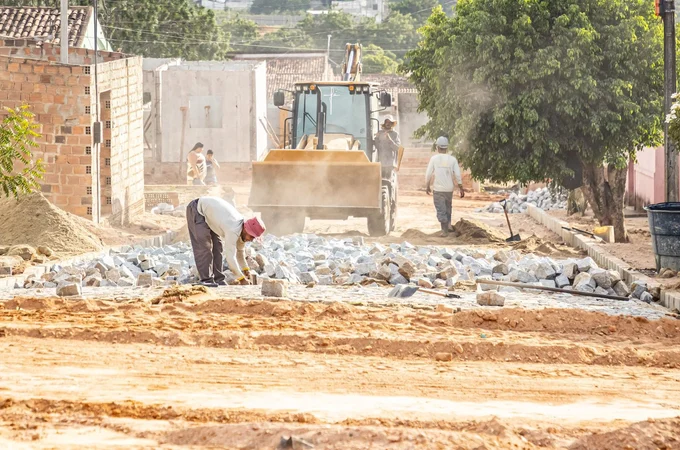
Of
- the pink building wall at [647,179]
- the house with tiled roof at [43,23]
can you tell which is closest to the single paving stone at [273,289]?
the pink building wall at [647,179]

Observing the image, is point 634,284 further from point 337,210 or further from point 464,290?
point 337,210

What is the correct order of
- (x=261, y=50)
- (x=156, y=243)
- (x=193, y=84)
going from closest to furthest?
1. (x=156, y=243)
2. (x=193, y=84)
3. (x=261, y=50)

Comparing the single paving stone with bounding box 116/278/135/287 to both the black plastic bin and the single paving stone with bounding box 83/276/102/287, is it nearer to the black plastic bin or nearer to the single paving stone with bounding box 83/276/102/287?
the single paving stone with bounding box 83/276/102/287

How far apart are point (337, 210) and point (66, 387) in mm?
11241

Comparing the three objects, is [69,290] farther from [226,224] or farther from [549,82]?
[549,82]

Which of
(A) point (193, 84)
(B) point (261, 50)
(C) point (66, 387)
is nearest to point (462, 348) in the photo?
(C) point (66, 387)

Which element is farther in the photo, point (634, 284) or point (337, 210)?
point (337, 210)

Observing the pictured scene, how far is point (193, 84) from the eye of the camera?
33812 mm

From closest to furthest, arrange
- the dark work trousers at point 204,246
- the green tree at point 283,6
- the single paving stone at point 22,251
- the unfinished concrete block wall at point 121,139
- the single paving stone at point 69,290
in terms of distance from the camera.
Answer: the single paving stone at point 69,290
the dark work trousers at point 204,246
the single paving stone at point 22,251
the unfinished concrete block wall at point 121,139
the green tree at point 283,6

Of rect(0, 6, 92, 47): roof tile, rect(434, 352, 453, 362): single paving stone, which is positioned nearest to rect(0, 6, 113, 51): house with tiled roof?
rect(0, 6, 92, 47): roof tile

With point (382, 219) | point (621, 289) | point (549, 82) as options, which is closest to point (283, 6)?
point (382, 219)

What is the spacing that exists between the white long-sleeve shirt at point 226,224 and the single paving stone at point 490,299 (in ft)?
8.59

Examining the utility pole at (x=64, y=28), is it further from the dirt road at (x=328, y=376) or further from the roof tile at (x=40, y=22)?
the dirt road at (x=328, y=376)

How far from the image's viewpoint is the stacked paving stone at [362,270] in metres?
12.8
